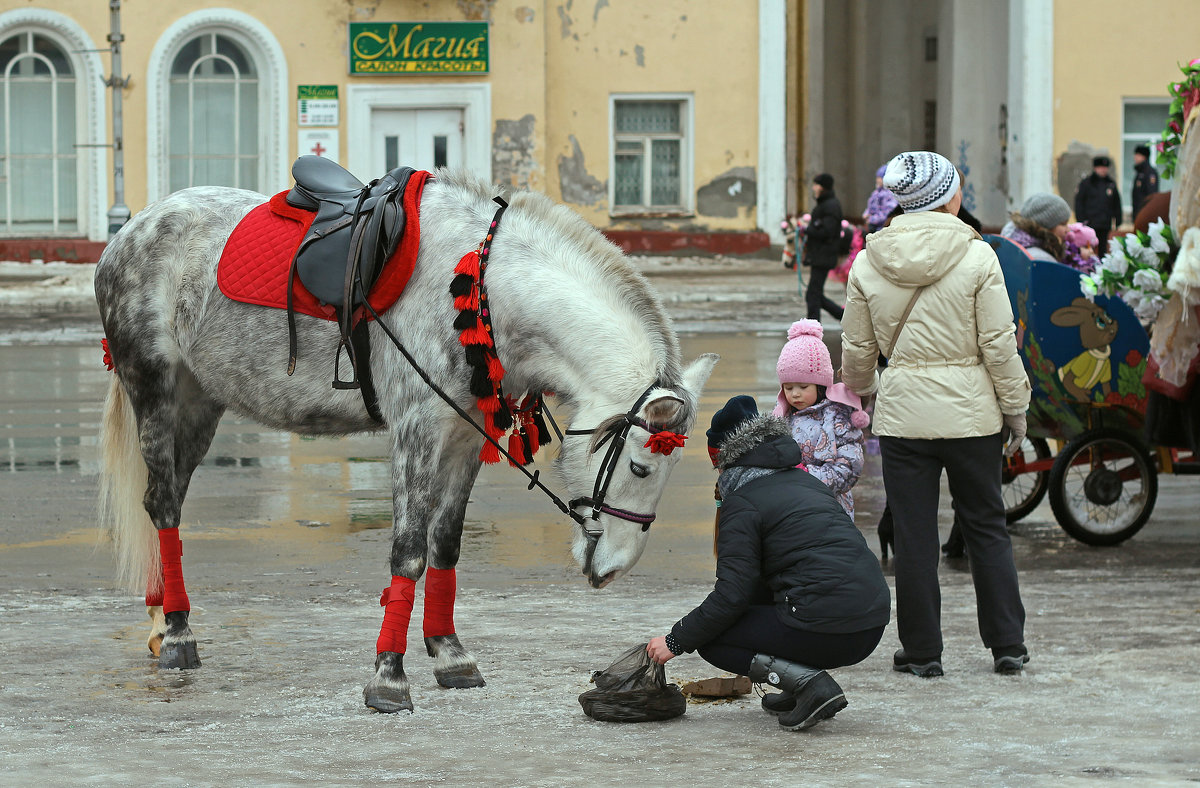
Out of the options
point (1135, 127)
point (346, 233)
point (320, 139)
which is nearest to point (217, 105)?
point (320, 139)

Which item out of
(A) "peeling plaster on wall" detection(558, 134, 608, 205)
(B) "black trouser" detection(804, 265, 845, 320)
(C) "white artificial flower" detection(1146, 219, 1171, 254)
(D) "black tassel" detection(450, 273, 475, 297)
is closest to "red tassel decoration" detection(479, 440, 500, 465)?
(D) "black tassel" detection(450, 273, 475, 297)

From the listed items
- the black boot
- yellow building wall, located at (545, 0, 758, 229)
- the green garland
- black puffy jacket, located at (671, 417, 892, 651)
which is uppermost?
yellow building wall, located at (545, 0, 758, 229)

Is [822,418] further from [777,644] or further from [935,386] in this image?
[777,644]

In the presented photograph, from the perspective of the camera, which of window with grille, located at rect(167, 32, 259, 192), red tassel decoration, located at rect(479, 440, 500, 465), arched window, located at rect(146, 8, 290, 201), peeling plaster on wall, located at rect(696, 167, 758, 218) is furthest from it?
peeling plaster on wall, located at rect(696, 167, 758, 218)

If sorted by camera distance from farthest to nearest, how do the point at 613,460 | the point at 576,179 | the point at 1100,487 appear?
the point at 576,179
the point at 1100,487
the point at 613,460

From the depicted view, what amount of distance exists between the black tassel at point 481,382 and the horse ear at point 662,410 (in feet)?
2.12

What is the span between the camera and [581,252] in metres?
5.71

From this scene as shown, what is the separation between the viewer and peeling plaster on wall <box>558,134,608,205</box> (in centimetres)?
2738

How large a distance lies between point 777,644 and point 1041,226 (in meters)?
4.82

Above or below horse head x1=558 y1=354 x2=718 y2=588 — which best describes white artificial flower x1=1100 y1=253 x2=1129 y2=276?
above

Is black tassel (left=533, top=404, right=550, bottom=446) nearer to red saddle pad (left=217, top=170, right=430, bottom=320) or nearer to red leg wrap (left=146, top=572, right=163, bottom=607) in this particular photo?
red saddle pad (left=217, top=170, right=430, bottom=320)

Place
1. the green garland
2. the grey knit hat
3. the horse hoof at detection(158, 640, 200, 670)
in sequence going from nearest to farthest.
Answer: the horse hoof at detection(158, 640, 200, 670)
the green garland
the grey knit hat

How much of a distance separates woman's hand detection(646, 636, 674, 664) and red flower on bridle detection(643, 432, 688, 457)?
0.62m

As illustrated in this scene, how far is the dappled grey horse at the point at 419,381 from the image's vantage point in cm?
536
